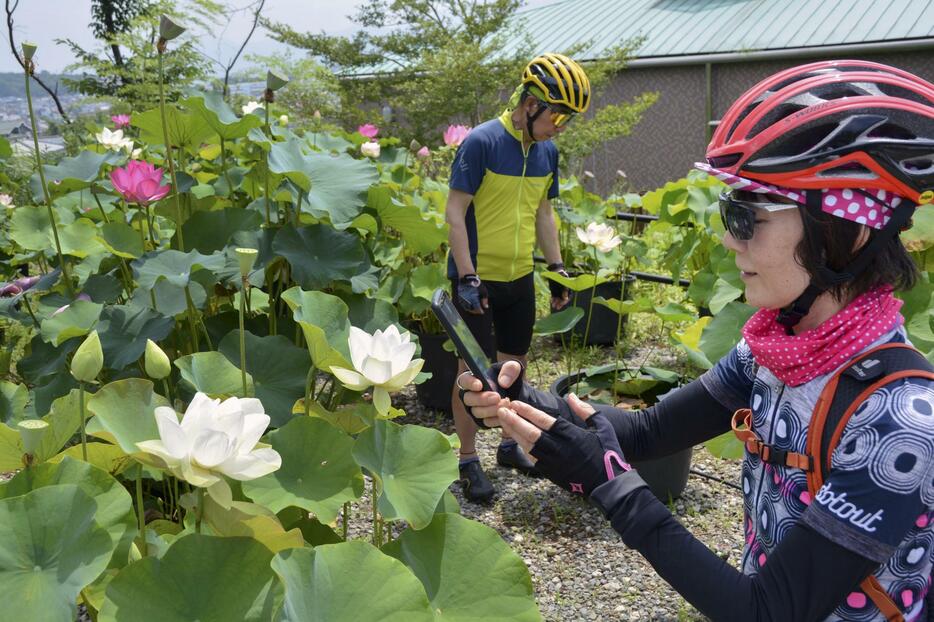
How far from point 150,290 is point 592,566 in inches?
57.3

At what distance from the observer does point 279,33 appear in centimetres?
1067

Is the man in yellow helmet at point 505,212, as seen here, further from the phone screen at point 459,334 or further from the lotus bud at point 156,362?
the lotus bud at point 156,362

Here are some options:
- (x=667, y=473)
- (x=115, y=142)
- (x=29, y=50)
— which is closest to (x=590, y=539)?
(x=667, y=473)

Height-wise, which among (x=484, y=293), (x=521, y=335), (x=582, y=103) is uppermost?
(x=582, y=103)

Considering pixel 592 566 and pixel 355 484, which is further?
pixel 592 566

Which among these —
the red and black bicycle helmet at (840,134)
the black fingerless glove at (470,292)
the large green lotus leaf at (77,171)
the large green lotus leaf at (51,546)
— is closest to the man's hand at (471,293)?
the black fingerless glove at (470,292)

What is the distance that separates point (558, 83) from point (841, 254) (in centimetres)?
167

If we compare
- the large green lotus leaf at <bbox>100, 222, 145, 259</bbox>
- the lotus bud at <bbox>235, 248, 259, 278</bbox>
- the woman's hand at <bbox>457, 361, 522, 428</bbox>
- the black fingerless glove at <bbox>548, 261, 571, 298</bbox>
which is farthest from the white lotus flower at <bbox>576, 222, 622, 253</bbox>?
the lotus bud at <bbox>235, 248, 259, 278</bbox>

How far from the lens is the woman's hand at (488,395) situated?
1.25 metres

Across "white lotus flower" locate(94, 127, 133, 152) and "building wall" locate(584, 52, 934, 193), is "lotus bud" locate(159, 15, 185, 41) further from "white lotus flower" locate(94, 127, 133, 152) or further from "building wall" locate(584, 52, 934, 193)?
"building wall" locate(584, 52, 934, 193)

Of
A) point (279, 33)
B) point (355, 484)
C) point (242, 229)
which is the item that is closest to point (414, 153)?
point (242, 229)

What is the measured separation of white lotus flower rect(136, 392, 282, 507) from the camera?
0.85 meters

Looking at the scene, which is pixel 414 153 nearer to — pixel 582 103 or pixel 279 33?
pixel 582 103

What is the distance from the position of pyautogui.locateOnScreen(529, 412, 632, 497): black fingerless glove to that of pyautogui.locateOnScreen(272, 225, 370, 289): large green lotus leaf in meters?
1.06
